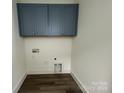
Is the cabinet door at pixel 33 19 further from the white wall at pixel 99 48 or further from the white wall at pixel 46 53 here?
the white wall at pixel 99 48

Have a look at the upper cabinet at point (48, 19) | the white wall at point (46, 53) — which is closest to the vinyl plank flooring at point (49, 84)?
the white wall at point (46, 53)

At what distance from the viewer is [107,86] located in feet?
6.21

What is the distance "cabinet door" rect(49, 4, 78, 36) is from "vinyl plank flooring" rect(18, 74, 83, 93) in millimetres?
1421

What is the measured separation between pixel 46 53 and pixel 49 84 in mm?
1211

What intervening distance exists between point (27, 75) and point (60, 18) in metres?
2.21

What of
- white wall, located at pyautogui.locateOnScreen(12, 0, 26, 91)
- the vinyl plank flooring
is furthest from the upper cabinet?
the vinyl plank flooring

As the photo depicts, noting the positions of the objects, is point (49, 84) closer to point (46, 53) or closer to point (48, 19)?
point (46, 53)

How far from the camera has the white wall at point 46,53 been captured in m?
4.38

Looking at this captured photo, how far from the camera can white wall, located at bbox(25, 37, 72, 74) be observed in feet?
14.4

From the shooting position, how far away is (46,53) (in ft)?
14.6

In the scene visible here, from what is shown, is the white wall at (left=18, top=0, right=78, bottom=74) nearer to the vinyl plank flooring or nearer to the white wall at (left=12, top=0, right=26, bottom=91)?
the vinyl plank flooring

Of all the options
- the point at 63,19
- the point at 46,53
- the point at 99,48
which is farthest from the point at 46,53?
the point at 99,48

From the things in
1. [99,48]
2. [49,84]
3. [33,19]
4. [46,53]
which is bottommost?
[49,84]
